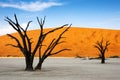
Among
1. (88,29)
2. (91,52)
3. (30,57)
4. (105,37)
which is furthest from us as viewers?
(88,29)

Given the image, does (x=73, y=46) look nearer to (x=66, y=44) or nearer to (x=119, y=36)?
(x=66, y=44)

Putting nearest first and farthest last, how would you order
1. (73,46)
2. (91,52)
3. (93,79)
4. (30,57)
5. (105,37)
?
(93,79)
(30,57)
(91,52)
(73,46)
(105,37)

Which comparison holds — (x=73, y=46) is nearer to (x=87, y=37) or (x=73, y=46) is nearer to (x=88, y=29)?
(x=87, y=37)

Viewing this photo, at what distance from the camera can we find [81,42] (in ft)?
258

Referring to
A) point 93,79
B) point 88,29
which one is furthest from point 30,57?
point 88,29

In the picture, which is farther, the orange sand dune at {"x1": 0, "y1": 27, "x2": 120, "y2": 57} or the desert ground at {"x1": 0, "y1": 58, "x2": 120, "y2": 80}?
the orange sand dune at {"x1": 0, "y1": 27, "x2": 120, "y2": 57}

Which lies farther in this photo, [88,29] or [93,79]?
[88,29]

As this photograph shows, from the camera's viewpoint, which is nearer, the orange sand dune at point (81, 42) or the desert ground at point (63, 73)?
the desert ground at point (63, 73)

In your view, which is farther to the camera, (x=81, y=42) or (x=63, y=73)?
(x=81, y=42)

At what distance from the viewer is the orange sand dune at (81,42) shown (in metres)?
64.4

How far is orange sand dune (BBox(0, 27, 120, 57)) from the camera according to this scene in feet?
211

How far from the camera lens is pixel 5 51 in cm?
6794

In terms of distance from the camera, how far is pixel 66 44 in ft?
241

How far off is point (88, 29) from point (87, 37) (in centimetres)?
765
